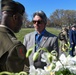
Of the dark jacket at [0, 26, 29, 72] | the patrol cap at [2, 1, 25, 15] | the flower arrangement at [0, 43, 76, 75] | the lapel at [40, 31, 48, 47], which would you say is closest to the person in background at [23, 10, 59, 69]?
the lapel at [40, 31, 48, 47]

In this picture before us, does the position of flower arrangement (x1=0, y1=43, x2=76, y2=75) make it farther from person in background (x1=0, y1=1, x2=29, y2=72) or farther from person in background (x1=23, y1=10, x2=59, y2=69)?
person in background (x1=23, y1=10, x2=59, y2=69)

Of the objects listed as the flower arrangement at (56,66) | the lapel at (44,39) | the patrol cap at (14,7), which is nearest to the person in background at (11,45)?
the patrol cap at (14,7)

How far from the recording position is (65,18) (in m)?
63.6

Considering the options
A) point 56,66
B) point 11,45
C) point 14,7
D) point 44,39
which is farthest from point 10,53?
point 44,39

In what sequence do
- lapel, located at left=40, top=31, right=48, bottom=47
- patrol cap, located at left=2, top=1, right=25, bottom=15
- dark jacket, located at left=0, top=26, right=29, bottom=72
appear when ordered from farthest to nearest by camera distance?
lapel, located at left=40, top=31, right=48, bottom=47 → patrol cap, located at left=2, top=1, right=25, bottom=15 → dark jacket, located at left=0, top=26, right=29, bottom=72

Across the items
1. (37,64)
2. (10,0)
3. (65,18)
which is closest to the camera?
(10,0)

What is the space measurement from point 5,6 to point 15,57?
0.64 m

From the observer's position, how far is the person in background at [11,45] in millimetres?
2209

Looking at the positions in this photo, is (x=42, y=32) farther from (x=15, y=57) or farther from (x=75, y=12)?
(x=75, y=12)

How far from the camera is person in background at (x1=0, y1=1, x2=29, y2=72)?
2.21 m

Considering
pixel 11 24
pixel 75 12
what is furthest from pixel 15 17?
pixel 75 12

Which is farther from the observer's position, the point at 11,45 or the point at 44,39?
the point at 44,39

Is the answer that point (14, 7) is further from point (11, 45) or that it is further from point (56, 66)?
point (56, 66)

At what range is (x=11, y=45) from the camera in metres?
2.26
